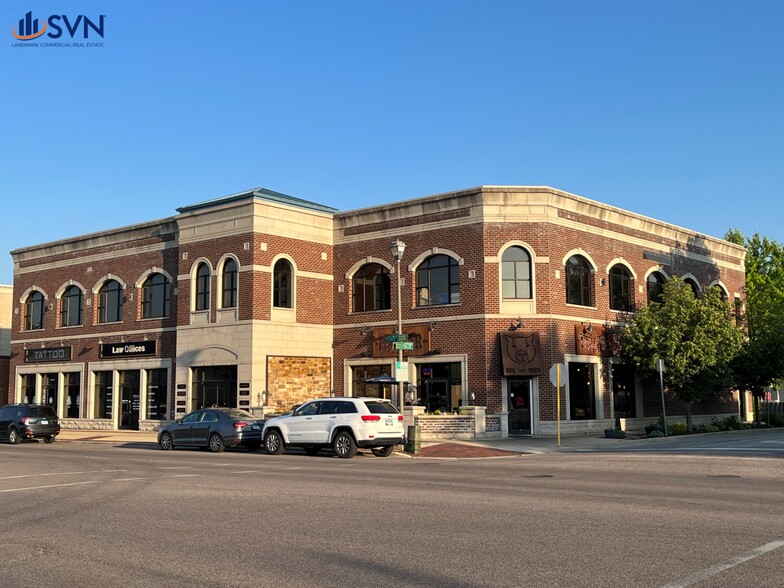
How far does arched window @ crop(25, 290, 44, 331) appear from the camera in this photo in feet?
155

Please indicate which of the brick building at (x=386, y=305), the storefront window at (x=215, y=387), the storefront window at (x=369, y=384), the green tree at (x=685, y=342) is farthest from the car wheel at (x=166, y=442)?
the green tree at (x=685, y=342)

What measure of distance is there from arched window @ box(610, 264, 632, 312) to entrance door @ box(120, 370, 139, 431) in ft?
78.3

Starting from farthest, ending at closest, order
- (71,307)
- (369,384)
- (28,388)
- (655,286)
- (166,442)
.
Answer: (28,388) → (71,307) → (655,286) → (369,384) → (166,442)

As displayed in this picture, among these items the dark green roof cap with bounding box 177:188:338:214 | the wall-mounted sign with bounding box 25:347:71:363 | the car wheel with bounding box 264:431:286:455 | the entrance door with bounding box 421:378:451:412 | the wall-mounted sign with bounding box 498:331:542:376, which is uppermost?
the dark green roof cap with bounding box 177:188:338:214

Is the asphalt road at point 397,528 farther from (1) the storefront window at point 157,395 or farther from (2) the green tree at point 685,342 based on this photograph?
(1) the storefront window at point 157,395

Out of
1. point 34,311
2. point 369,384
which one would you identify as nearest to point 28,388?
point 34,311

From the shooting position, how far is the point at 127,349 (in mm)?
41594

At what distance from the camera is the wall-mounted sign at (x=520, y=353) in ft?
108

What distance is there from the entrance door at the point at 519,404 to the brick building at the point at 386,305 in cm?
6

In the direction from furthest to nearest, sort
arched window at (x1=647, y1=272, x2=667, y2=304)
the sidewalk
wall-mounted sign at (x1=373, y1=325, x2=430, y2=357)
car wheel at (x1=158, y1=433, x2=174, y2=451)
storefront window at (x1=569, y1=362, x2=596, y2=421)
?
1. arched window at (x1=647, y1=272, x2=667, y2=304)
2. wall-mounted sign at (x1=373, y1=325, x2=430, y2=357)
3. storefront window at (x1=569, y1=362, x2=596, y2=421)
4. car wheel at (x1=158, y1=433, x2=174, y2=451)
5. the sidewalk

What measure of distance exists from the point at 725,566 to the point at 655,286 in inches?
1344

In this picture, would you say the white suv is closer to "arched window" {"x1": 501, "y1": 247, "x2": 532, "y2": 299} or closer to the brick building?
the brick building

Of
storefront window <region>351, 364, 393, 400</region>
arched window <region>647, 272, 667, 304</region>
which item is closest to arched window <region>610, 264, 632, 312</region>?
arched window <region>647, 272, 667, 304</region>

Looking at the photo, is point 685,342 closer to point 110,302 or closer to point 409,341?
point 409,341
